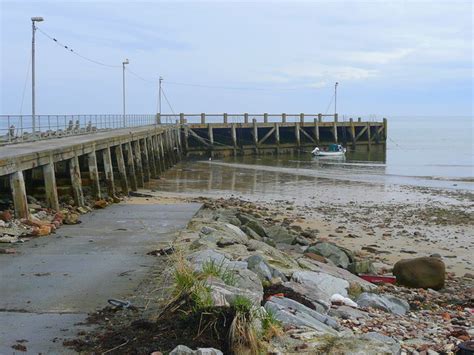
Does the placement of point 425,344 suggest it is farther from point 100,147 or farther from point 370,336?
point 100,147

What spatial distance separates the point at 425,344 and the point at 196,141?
163ft

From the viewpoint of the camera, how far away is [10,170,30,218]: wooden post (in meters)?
12.1

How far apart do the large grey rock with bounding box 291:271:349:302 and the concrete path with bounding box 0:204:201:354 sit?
212cm

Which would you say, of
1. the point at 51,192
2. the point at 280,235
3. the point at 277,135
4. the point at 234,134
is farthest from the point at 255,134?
the point at 51,192

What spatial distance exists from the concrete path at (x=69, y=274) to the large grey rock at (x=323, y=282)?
2.12 m

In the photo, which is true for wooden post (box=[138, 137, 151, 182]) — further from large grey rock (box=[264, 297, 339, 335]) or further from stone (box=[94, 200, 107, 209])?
large grey rock (box=[264, 297, 339, 335])

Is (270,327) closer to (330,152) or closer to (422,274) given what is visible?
(422,274)

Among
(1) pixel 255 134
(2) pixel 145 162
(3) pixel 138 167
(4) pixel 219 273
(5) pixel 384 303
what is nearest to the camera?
(4) pixel 219 273

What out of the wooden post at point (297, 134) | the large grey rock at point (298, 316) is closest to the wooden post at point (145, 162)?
the large grey rock at point (298, 316)

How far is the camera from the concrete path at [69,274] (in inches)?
236

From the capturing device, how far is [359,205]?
2391 centimetres

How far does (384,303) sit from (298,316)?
2.40 metres

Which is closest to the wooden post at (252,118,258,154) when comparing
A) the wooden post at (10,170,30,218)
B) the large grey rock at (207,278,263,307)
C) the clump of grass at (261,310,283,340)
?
the wooden post at (10,170,30,218)

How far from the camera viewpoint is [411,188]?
3147cm
